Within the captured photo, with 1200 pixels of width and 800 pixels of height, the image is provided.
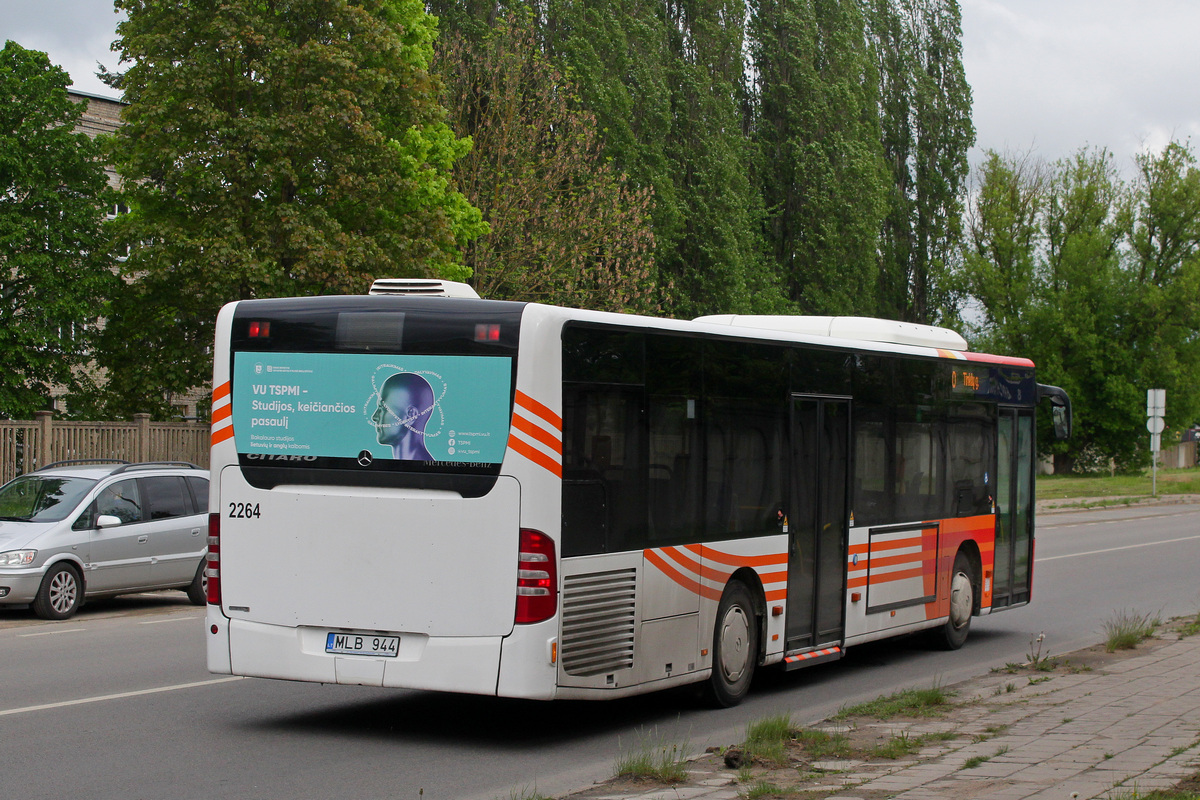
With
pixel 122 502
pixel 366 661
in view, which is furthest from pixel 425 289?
pixel 122 502

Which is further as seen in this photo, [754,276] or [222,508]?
[754,276]

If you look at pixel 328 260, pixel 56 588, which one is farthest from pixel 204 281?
pixel 56 588

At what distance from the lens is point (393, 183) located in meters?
29.5

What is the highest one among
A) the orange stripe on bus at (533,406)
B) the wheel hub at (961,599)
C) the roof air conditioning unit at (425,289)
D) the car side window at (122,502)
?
the roof air conditioning unit at (425,289)

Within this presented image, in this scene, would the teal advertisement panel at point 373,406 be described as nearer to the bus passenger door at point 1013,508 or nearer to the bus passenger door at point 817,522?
the bus passenger door at point 817,522

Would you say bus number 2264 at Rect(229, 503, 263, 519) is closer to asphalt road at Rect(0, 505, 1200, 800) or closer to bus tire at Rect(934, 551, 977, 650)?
asphalt road at Rect(0, 505, 1200, 800)

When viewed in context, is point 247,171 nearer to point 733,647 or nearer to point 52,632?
point 52,632

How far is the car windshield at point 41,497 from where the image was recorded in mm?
16219

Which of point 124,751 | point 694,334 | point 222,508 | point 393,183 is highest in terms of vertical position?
point 393,183

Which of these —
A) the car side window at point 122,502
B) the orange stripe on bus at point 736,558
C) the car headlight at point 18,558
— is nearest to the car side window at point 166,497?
the car side window at point 122,502

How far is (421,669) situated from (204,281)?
842 inches

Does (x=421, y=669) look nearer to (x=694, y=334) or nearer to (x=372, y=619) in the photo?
(x=372, y=619)

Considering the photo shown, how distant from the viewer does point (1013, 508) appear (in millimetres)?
15172

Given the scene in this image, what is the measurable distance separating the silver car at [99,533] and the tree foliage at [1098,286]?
171 ft
